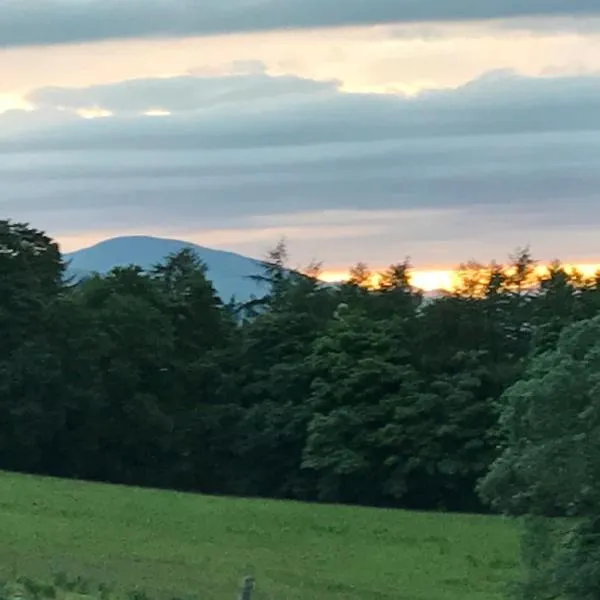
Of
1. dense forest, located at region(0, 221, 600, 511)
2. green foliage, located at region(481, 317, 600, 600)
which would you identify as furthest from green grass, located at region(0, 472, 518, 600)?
dense forest, located at region(0, 221, 600, 511)

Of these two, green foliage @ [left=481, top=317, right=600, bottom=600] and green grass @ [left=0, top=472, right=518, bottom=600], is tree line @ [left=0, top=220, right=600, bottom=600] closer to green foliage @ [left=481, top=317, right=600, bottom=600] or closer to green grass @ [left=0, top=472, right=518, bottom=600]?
green grass @ [left=0, top=472, right=518, bottom=600]

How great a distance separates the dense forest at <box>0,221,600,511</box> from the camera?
5194 cm

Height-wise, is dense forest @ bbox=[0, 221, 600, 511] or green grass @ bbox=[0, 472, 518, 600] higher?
dense forest @ bbox=[0, 221, 600, 511]

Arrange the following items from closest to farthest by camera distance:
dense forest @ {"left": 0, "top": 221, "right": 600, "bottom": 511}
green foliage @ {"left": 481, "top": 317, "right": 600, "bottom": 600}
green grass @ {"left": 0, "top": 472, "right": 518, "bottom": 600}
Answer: green foliage @ {"left": 481, "top": 317, "right": 600, "bottom": 600}
green grass @ {"left": 0, "top": 472, "right": 518, "bottom": 600}
dense forest @ {"left": 0, "top": 221, "right": 600, "bottom": 511}

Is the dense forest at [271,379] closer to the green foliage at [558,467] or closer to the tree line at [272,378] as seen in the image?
the tree line at [272,378]

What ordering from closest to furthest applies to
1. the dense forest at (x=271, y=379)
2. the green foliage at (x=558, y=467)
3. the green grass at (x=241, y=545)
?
the green foliage at (x=558, y=467) → the green grass at (x=241, y=545) → the dense forest at (x=271, y=379)

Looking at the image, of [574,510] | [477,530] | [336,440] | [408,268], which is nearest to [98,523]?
[477,530]

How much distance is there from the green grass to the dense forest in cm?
1162

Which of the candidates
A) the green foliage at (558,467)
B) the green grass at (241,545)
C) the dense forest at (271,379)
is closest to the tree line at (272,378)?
the dense forest at (271,379)

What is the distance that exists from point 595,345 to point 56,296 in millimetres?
36952

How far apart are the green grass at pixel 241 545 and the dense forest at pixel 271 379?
457 inches

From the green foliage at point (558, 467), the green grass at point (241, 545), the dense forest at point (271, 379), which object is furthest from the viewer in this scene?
the dense forest at point (271, 379)

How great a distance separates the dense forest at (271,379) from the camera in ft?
170

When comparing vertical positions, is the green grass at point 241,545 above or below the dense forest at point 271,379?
below
